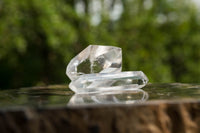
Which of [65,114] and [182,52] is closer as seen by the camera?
[65,114]

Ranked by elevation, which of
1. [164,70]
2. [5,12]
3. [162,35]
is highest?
[5,12]

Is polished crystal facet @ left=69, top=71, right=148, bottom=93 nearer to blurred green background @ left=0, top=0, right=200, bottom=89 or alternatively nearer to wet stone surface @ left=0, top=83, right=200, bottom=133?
wet stone surface @ left=0, top=83, right=200, bottom=133

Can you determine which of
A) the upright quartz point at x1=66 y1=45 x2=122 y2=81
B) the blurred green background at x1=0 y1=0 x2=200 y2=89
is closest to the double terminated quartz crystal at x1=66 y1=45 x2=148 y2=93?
the upright quartz point at x1=66 y1=45 x2=122 y2=81

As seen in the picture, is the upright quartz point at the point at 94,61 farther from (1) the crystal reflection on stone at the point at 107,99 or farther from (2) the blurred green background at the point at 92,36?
(2) the blurred green background at the point at 92,36

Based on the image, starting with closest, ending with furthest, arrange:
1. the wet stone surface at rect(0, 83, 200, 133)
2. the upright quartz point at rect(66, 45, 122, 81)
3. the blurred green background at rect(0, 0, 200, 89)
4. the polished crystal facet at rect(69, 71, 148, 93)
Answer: the wet stone surface at rect(0, 83, 200, 133), the polished crystal facet at rect(69, 71, 148, 93), the upright quartz point at rect(66, 45, 122, 81), the blurred green background at rect(0, 0, 200, 89)

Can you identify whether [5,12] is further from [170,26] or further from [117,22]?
[170,26]

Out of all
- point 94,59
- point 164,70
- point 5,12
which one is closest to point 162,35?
point 164,70

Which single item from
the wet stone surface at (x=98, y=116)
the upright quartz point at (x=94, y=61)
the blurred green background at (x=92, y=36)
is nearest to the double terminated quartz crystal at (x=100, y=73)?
the upright quartz point at (x=94, y=61)
